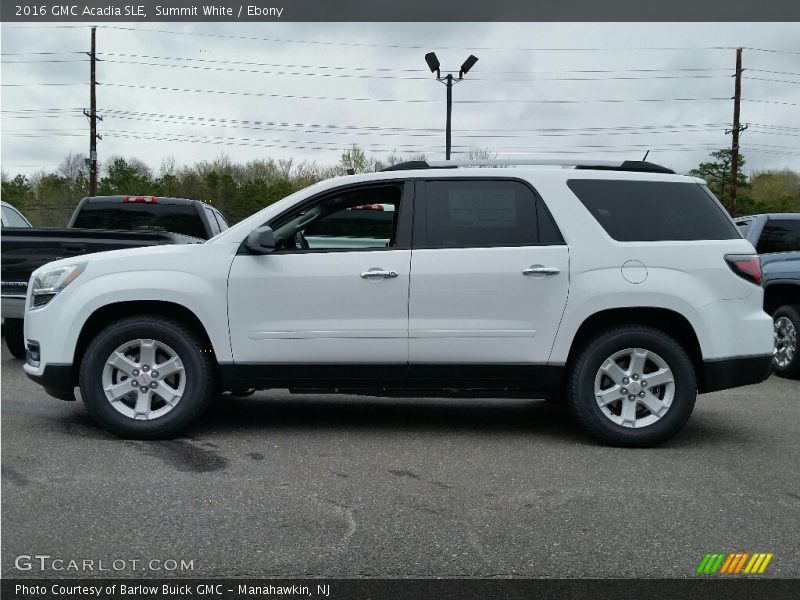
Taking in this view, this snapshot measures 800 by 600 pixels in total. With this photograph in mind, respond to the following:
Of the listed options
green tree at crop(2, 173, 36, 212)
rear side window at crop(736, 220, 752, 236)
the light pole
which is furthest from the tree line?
rear side window at crop(736, 220, 752, 236)

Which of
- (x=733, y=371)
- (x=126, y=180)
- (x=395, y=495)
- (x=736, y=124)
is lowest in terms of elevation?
(x=395, y=495)

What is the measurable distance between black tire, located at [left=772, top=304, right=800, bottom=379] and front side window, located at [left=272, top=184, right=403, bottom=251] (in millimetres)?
5397

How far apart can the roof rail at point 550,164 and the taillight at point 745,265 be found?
2.62 feet

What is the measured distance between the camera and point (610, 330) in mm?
5703

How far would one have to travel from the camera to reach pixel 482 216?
5.82 meters

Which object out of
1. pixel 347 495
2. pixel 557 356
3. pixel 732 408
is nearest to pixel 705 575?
pixel 347 495

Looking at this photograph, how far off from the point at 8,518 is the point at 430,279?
2.95 m

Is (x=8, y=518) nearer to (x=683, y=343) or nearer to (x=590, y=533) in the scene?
(x=590, y=533)

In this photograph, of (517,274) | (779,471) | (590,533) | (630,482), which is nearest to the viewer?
(590,533)

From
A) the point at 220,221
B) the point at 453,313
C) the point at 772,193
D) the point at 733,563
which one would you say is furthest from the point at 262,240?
the point at 772,193

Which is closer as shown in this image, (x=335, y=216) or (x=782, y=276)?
(x=335, y=216)

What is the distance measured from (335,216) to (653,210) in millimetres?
2343
